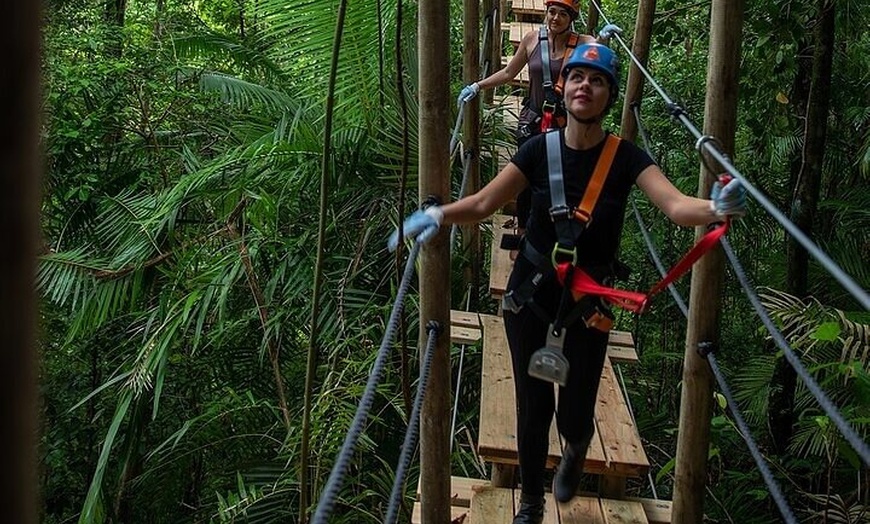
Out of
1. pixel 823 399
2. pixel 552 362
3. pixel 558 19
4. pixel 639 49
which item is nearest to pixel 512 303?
pixel 552 362

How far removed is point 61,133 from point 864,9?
4703mm

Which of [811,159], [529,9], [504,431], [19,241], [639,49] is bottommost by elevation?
[504,431]

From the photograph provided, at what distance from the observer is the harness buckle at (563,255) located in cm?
224

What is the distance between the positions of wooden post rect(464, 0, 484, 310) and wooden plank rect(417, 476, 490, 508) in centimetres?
162

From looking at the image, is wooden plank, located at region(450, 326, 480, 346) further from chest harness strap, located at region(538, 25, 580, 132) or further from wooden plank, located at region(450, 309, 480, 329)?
chest harness strap, located at region(538, 25, 580, 132)

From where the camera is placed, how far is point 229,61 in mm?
6438

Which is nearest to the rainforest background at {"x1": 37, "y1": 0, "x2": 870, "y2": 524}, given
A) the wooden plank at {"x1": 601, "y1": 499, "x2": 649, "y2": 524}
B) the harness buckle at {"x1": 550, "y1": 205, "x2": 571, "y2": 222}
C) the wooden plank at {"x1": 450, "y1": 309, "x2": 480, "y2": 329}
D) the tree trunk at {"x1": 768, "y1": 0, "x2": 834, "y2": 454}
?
the tree trunk at {"x1": 768, "y1": 0, "x2": 834, "y2": 454}

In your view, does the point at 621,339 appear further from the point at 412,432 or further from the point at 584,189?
the point at 412,432

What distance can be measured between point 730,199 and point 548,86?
2.14 meters

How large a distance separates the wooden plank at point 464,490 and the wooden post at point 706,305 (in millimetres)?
772

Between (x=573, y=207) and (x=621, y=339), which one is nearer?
(x=573, y=207)

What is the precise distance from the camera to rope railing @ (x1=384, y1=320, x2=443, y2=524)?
171 centimetres

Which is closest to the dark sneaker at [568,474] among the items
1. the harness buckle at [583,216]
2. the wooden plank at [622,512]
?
the wooden plank at [622,512]

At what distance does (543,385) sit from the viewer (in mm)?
2504
